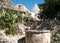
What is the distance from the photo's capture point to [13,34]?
2403 cm

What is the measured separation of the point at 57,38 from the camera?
20.2 metres

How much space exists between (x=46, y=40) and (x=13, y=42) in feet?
29.9

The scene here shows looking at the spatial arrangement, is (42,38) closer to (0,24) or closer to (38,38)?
(38,38)

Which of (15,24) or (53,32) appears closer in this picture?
(53,32)

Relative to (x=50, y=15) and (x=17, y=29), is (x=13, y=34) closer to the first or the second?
(x=17, y=29)

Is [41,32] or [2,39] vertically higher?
[41,32]

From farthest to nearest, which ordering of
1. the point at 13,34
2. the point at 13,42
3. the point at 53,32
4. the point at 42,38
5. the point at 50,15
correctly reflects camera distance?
the point at 50,15, the point at 13,34, the point at 53,32, the point at 13,42, the point at 42,38

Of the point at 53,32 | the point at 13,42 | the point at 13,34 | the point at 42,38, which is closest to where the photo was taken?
the point at 42,38

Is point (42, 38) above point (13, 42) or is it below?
above

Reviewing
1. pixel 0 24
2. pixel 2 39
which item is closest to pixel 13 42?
pixel 2 39

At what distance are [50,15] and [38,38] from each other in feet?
52.6

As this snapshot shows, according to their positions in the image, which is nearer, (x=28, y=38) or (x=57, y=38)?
(x=28, y=38)

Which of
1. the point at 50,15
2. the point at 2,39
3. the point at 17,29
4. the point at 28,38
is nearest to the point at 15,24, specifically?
the point at 17,29

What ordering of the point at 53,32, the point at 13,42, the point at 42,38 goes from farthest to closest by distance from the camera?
the point at 53,32 < the point at 13,42 < the point at 42,38
